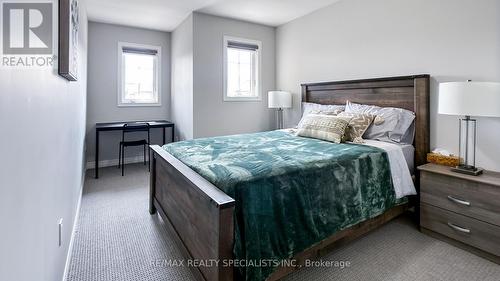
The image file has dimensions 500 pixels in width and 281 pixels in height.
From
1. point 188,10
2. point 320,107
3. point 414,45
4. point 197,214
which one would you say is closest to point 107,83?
point 188,10

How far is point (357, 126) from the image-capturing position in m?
2.88

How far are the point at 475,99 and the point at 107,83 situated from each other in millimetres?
5114

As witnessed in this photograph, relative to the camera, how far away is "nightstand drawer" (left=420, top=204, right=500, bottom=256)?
203cm

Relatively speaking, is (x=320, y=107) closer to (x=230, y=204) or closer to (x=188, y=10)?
(x=188, y=10)

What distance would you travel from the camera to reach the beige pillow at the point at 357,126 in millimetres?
2793

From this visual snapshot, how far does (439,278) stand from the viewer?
1853 millimetres

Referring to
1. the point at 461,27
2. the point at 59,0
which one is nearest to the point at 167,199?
the point at 59,0

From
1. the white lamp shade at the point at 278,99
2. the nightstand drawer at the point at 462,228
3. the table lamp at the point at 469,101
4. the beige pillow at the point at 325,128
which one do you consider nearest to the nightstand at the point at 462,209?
the nightstand drawer at the point at 462,228

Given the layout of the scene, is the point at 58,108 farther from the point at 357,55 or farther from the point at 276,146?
the point at 357,55

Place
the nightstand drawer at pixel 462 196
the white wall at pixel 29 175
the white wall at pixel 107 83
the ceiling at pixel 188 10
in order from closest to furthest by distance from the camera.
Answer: the white wall at pixel 29 175 < the nightstand drawer at pixel 462 196 < the ceiling at pixel 188 10 < the white wall at pixel 107 83

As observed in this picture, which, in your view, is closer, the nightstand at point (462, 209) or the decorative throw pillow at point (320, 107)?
the nightstand at point (462, 209)

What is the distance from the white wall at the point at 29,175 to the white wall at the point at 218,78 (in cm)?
288

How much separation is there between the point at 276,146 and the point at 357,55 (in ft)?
6.12

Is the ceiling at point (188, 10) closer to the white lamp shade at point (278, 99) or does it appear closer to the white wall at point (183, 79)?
the white wall at point (183, 79)
